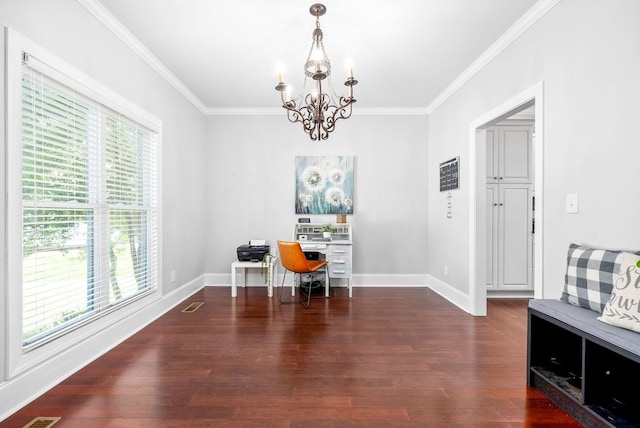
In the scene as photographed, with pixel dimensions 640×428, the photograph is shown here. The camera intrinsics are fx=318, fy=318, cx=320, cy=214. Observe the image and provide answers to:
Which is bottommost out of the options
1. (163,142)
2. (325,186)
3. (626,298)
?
(626,298)

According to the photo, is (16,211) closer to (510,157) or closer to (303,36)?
(303,36)

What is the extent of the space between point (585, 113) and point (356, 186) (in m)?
2.94

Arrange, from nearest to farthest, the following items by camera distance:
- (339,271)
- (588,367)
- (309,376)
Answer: (588,367) → (309,376) → (339,271)

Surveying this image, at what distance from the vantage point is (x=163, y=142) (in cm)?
342

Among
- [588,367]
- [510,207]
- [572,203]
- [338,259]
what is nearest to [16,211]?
[588,367]

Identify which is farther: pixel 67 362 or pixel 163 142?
pixel 163 142

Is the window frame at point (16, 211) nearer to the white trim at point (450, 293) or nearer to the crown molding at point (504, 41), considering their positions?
the crown molding at point (504, 41)

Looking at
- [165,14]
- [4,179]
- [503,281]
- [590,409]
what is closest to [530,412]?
[590,409]

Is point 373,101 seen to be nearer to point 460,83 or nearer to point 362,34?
point 460,83

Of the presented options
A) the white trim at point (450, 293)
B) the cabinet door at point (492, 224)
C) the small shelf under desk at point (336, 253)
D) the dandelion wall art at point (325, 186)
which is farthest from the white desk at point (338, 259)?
the cabinet door at point (492, 224)

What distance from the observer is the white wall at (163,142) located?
1.75 metres

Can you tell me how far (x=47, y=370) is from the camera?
1954mm

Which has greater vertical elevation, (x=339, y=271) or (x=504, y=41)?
(x=504, y=41)

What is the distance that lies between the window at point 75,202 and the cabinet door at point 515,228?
4170 millimetres
